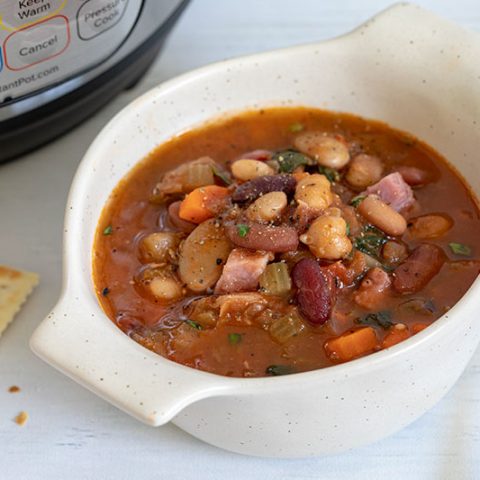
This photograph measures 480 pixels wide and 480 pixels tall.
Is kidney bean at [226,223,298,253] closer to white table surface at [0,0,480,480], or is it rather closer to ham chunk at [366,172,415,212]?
ham chunk at [366,172,415,212]

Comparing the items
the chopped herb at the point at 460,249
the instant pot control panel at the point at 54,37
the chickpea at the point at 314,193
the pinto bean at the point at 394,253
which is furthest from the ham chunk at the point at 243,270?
the instant pot control panel at the point at 54,37

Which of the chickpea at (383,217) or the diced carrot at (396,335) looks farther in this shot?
the chickpea at (383,217)

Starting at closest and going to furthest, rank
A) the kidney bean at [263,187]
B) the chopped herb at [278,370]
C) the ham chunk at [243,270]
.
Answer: the chopped herb at [278,370], the ham chunk at [243,270], the kidney bean at [263,187]

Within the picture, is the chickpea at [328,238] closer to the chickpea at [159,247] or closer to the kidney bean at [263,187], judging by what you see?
the kidney bean at [263,187]

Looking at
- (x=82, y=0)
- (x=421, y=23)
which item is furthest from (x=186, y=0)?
(x=421, y=23)

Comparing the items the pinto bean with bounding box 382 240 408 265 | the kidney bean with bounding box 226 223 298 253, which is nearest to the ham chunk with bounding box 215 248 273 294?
the kidney bean with bounding box 226 223 298 253
